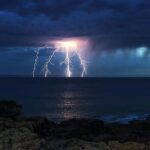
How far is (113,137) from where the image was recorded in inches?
1671

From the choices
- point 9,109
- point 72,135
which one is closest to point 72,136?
point 72,135

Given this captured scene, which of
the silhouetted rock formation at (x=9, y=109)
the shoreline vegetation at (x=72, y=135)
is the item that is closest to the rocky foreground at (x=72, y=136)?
the shoreline vegetation at (x=72, y=135)

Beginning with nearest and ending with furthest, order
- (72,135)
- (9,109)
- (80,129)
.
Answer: (72,135)
(80,129)
(9,109)

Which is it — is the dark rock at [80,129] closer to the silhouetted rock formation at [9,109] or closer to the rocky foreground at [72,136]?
the rocky foreground at [72,136]

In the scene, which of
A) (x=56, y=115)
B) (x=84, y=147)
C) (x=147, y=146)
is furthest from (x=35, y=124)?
(x=56, y=115)

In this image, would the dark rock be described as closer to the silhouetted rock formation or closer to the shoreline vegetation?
the shoreline vegetation

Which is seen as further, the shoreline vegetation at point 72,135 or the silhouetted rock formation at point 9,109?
the silhouetted rock formation at point 9,109

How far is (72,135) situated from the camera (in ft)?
144

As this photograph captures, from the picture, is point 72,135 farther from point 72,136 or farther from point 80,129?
point 80,129

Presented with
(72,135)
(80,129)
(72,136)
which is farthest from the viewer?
(80,129)

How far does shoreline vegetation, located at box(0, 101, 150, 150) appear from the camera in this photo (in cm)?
3512

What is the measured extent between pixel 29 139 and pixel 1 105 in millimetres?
30058

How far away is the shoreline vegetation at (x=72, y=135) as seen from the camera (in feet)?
115

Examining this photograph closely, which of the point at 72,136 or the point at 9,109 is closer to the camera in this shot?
the point at 72,136
